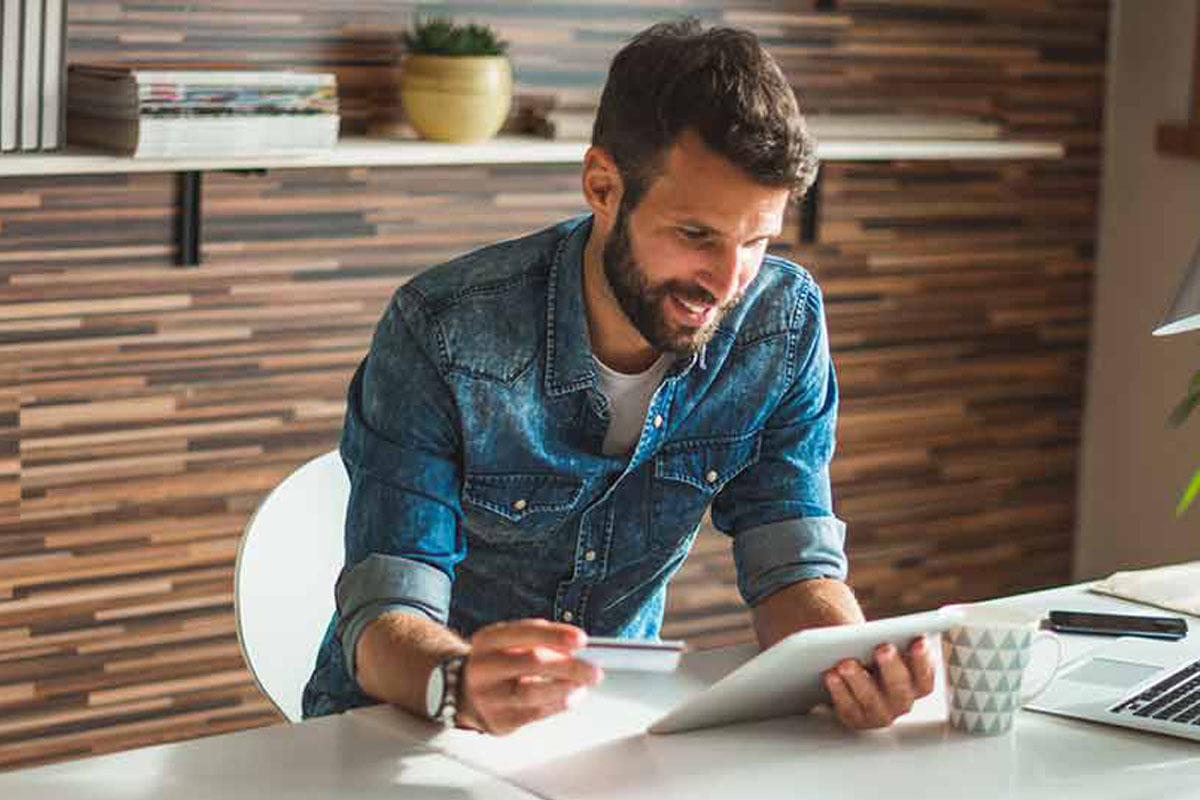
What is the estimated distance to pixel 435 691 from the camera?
1634 mm

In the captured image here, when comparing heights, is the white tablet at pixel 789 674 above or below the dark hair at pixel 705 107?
below

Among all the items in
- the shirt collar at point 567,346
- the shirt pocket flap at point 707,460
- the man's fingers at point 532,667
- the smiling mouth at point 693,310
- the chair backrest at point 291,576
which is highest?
the smiling mouth at point 693,310

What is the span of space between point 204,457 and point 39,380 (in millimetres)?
294

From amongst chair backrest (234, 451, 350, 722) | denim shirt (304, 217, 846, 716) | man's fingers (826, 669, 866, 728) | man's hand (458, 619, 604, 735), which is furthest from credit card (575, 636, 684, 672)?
chair backrest (234, 451, 350, 722)

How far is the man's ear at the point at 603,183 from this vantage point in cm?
190

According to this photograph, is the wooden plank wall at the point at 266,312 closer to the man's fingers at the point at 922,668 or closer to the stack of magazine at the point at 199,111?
the stack of magazine at the point at 199,111

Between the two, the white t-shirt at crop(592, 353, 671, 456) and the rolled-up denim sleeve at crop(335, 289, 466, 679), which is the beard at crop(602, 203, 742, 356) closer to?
the white t-shirt at crop(592, 353, 671, 456)

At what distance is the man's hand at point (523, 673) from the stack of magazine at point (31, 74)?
136cm

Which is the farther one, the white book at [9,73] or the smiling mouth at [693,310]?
the white book at [9,73]

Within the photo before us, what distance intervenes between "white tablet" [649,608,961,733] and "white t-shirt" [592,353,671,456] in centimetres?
38

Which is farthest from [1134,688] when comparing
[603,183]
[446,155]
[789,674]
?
[446,155]

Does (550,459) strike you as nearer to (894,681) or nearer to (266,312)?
(894,681)

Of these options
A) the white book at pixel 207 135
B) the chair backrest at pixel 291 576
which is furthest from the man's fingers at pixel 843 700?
the white book at pixel 207 135

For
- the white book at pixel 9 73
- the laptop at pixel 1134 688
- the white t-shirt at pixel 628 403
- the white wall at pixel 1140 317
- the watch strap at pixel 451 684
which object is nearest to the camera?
→ the watch strap at pixel 451 684
